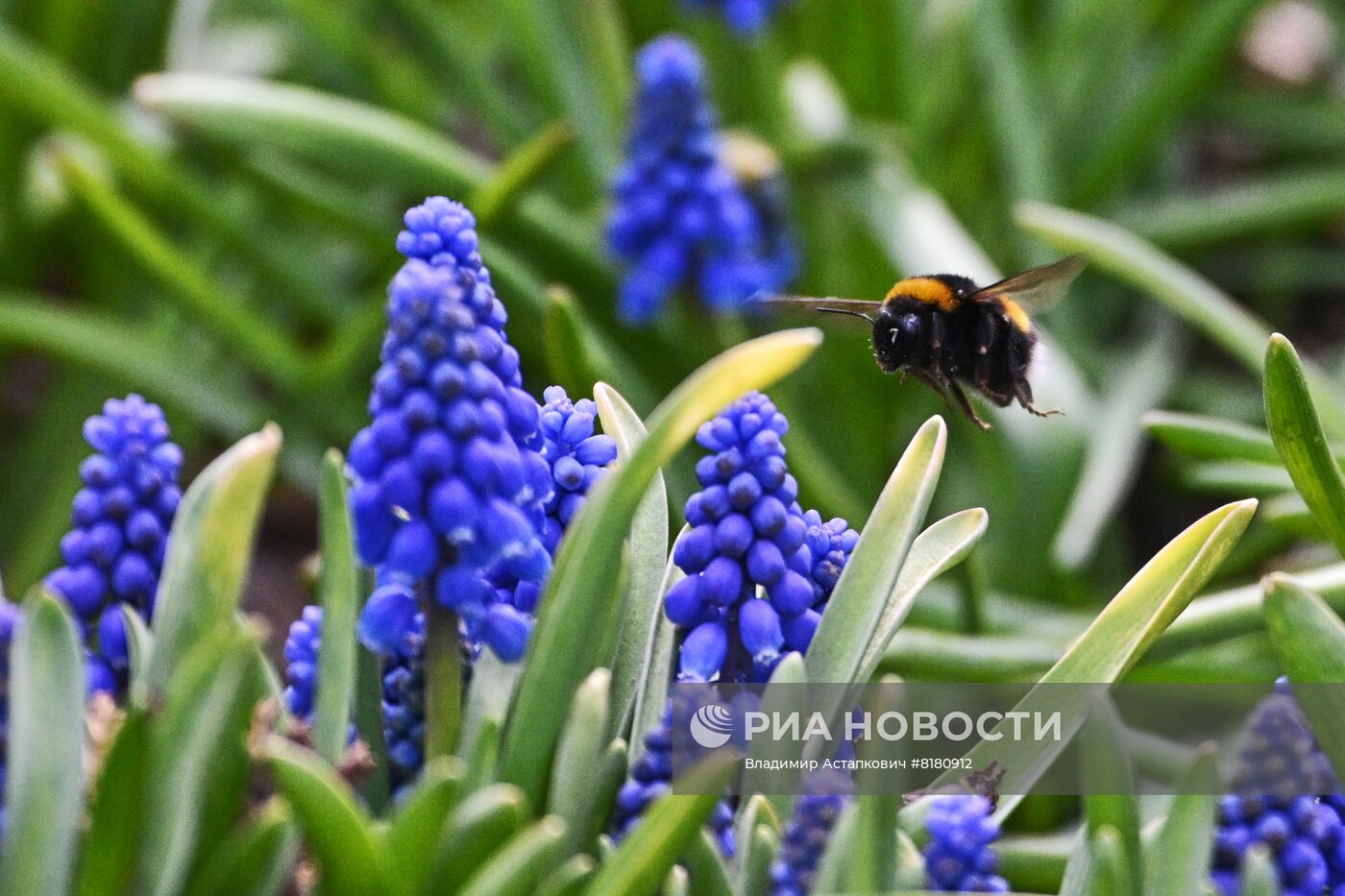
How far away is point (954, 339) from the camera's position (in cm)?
→ 207

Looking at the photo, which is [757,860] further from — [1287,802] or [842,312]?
[842,312]

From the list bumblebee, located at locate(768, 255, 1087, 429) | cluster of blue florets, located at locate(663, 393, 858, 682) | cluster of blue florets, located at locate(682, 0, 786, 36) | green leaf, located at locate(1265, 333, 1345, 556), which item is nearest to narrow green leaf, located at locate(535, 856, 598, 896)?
cluster of blue florets, located at locate(663, 393, 858, 682)

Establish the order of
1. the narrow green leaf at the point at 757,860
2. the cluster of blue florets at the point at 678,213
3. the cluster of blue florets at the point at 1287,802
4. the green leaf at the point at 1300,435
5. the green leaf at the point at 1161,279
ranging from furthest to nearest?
the cluster of blue florets at the point at 678,213, the green leaf at the point at 1161,279, the green leaf at the point at 1300,435, the cluster of blue florets at the point at 1287,802, the narrow green leaf at the point at 757,860

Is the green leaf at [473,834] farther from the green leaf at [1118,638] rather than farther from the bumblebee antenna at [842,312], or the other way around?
the bumblebee antenna at [842,312]

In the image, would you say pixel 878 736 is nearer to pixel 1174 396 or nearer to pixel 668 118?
pixel 668 118

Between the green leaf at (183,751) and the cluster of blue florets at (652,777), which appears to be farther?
the cluster of blue florets at (652,777)

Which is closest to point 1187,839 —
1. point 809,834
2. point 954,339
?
point 809,834

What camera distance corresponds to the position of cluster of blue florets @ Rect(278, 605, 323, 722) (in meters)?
1.51

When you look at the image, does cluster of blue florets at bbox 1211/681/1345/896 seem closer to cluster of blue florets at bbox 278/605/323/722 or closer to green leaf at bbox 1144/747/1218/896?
green leaf at bbox 1144/747/1218/896

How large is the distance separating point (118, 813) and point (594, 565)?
442 mm

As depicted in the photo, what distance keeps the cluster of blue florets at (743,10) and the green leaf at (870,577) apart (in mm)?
2688

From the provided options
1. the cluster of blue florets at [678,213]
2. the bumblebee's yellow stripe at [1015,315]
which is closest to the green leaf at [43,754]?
the bumblebee's yellow stripe at [1015,315]

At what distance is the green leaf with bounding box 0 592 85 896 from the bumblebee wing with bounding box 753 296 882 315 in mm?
1027

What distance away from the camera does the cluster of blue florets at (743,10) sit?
3.89 m
